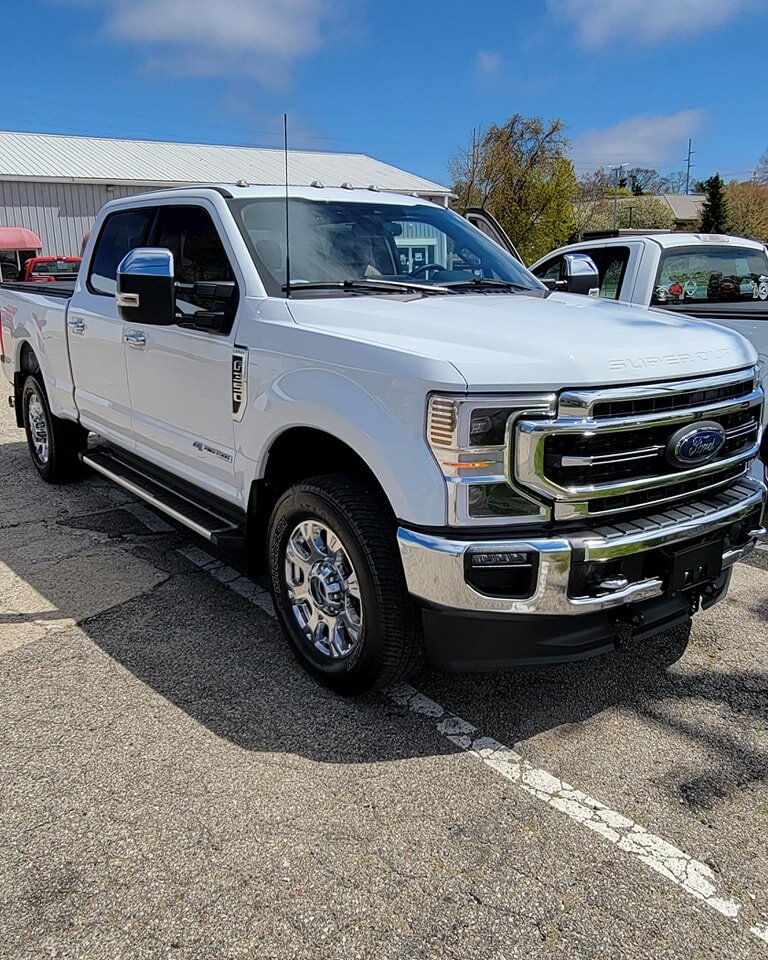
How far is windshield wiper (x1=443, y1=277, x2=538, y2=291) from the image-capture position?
4202 millimetres

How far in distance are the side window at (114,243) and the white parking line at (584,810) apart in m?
3.28

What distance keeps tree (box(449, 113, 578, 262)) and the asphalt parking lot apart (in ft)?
103

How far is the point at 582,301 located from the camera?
4285mm

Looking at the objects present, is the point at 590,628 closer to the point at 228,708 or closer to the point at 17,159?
the point at 228,708

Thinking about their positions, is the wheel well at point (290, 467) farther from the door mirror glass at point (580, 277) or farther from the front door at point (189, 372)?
the door mirror glass at point (580, 277)

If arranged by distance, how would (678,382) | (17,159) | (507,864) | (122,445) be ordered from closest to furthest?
(507,864), (678,382), (122,445), (17,159)

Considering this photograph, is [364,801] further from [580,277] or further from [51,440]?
[51,440]

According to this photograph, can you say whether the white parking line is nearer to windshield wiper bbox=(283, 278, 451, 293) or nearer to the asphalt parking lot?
the asphalt parking lot

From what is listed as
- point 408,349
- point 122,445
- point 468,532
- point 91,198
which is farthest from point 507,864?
point 91,198

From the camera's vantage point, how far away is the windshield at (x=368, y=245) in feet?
13.0

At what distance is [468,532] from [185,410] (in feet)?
6.92

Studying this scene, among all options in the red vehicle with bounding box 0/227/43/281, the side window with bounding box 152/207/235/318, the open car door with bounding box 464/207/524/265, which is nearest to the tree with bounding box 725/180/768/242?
the red vehicle with bounding box 0/227/43/281

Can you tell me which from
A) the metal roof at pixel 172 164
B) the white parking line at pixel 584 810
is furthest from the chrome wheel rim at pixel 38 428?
the metal roof at pixel 172 164

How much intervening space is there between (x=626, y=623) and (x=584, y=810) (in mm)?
694
